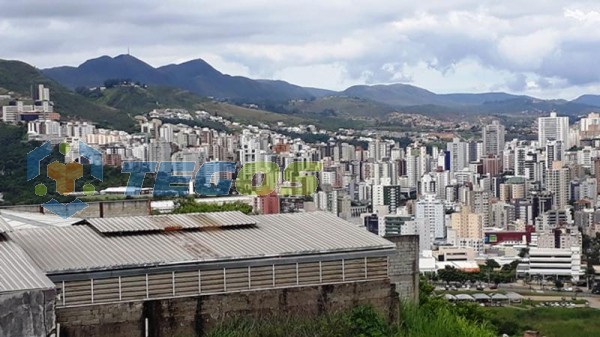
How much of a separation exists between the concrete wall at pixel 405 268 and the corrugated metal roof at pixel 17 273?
3.07 meters

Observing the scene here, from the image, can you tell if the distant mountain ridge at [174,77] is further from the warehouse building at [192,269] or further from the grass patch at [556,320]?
the warehouse building at [192,269]

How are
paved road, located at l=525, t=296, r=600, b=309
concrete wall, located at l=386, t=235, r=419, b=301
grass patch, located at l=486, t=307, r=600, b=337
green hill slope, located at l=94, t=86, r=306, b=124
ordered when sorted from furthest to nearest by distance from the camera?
green hill slope, located at l=94, t=86, r=306, b=124, paved road, located at l=525, t=296, r=600, b=309, grass patch, located at l=486, t=307, r=600, b=337, concrete wall, located at l=386, t=235, r=419, b=301

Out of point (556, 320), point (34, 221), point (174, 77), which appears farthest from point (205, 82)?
point (34, 221)

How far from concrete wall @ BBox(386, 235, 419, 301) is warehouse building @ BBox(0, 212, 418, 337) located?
0.75 metres

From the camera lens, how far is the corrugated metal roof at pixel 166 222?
626 cm

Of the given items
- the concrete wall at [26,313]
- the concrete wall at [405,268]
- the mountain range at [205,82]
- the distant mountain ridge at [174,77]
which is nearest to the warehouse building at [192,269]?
the concrete wall at [26,313]

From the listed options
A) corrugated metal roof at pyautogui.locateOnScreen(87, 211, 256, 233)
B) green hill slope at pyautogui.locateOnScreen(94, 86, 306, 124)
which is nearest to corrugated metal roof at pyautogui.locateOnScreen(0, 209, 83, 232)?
corrugated metal roof at pyautogui.locateOnScreen(87, 211, 256, 233)

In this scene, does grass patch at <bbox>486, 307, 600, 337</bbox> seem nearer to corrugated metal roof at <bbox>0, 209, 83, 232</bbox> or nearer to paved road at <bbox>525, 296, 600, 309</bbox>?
paved road at <bbox>525, 296, 600, 309</bbox>

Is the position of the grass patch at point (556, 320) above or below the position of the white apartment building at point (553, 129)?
below

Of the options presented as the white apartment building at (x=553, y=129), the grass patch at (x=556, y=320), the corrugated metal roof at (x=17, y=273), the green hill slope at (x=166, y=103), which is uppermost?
the green hill slope at (x=166, y=103)

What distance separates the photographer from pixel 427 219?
48562mm

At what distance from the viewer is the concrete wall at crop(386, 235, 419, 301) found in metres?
7.41

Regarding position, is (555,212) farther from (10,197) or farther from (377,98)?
(377,98)

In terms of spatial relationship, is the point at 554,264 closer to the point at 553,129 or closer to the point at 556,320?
the point at 556,320
